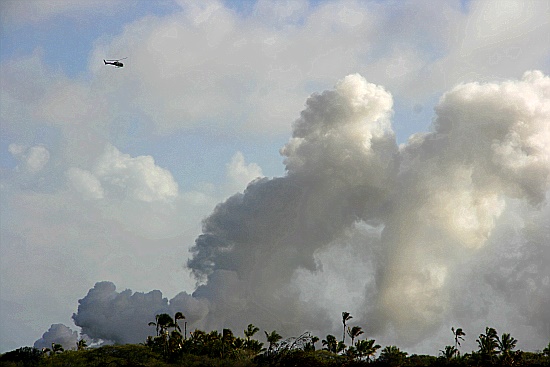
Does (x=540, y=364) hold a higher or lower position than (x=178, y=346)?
lower

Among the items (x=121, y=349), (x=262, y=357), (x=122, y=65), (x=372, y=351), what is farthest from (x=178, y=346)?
(x=122, y=65)

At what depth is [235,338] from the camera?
190 metres

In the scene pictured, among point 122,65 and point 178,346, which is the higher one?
point 122,65

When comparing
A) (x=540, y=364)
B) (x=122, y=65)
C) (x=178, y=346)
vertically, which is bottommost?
(x=540, y=364)

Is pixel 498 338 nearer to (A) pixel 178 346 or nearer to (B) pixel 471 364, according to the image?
(B) pixel 471 364

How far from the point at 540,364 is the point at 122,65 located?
347ft

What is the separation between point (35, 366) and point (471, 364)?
87211mm

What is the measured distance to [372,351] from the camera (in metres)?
186

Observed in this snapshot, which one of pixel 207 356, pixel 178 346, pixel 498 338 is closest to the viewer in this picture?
pixel 207 356

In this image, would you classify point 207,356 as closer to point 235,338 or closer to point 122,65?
point 235,338

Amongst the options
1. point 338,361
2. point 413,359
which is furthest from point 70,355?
point 413,359

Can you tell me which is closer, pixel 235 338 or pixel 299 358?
pixel 299 358

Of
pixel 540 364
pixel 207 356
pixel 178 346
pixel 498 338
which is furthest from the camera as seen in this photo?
pixel 498 338

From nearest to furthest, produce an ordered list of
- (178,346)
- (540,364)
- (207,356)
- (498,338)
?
(540,364), (207,356), (178,346), (498,338)
